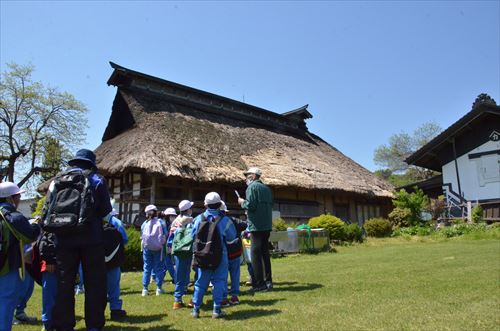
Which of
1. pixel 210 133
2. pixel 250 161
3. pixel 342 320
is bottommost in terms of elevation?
pixel 342 320

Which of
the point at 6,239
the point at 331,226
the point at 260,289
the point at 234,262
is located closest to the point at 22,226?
the point at 6,239

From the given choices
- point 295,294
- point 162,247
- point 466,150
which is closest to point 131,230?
point 162,247

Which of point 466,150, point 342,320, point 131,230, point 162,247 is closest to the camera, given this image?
point 342,320

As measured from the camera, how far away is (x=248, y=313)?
4879 millimetres

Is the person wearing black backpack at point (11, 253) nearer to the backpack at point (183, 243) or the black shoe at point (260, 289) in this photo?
the backpack at point (183, 243)

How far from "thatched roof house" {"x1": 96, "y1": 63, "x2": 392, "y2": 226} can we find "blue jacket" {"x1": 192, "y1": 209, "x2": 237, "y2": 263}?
8.95 meters

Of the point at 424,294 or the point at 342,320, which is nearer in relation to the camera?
the point at 342,320

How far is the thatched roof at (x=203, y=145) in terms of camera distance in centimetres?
1523

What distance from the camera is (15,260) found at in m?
3.99

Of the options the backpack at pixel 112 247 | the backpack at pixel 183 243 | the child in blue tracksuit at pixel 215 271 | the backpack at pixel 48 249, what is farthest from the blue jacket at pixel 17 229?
the backpack at pixel 183 243

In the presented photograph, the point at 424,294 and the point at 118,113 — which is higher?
the point at 118,113

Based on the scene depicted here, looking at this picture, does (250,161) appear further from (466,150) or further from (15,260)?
(15,260)

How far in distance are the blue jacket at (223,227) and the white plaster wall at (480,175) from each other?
60.9 ft

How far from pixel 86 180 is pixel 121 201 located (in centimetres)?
1164
